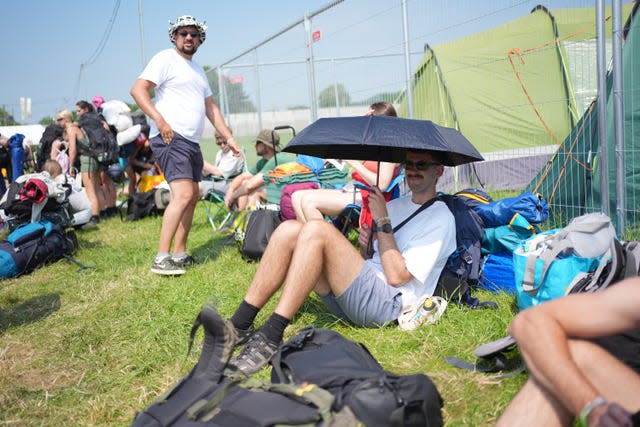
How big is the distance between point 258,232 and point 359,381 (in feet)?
10.8

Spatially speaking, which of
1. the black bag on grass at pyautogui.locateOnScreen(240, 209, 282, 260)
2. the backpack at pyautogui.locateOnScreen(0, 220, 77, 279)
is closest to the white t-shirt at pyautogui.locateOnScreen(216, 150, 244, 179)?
the backpack at pyautogui.locateOnScreen(0, 220, 77, 279)

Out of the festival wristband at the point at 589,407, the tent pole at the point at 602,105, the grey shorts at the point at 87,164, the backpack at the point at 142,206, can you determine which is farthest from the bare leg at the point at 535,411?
the grey shorts at the point at 87,164

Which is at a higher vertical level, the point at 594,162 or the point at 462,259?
the point at 594,162

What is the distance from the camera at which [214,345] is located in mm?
2256

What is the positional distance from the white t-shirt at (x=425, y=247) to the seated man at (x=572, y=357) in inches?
49.2

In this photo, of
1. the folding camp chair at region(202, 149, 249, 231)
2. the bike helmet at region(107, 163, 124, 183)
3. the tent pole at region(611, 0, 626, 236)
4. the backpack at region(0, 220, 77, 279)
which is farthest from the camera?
→ the bike helmet at region(107, 163, 124, 183)

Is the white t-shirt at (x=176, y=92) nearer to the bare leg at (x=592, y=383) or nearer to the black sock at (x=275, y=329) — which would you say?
the black sock at (x=275, y=329)

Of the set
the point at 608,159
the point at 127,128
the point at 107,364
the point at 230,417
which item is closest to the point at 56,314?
the point at 107,364

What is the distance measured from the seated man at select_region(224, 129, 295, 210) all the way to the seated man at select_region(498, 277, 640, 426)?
16.6ft

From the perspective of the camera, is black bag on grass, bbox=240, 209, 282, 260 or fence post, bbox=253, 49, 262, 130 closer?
black bag on grass, bbox=240, 209, 282, 260

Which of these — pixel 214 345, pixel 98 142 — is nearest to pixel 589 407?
pixel 214 345

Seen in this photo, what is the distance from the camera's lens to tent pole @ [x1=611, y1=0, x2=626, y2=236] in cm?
409

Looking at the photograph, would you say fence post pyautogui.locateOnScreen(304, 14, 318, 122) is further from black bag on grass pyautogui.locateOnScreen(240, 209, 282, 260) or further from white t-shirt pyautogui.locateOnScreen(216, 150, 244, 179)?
black bag on grass pyautogui.locateOnScreen(240, 209, 282, 260)

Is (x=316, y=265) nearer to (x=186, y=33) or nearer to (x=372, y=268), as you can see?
(x=372, y=268)
